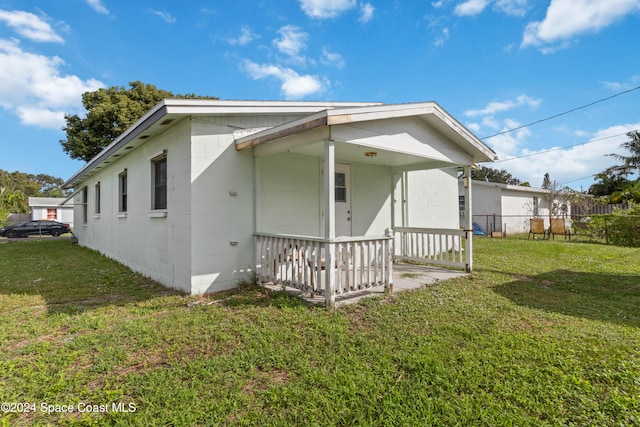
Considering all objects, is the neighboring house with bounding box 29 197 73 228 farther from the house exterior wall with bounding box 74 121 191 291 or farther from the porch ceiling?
the porch ceiling

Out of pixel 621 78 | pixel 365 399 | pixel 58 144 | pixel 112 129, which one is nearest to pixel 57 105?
pixel 58 144

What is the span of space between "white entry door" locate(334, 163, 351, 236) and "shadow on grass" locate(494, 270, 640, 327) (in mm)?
3280

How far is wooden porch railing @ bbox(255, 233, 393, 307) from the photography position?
429 centimetres

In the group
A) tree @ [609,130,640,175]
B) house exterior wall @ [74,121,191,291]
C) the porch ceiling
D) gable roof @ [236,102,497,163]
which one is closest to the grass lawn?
house exterior wall @ [74,121,191,291]

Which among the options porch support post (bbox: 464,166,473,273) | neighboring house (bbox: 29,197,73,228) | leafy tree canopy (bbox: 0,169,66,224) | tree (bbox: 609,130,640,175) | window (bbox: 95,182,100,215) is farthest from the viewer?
neighboring house (bbox: 29,197,73,228)

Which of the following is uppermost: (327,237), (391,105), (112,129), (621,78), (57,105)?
(57,105)

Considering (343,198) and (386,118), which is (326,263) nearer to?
(386,118)

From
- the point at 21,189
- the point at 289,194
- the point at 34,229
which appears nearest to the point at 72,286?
the point at 289,194

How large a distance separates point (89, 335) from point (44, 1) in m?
8.81

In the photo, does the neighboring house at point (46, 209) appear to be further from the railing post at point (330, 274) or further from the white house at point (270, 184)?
the railing post at point (330, 274)

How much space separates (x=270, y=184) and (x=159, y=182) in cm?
251

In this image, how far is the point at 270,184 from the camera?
231 inches

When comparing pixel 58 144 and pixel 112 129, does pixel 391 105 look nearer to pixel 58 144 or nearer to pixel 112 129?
pixel 112 129

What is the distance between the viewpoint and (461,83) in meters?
11.6
